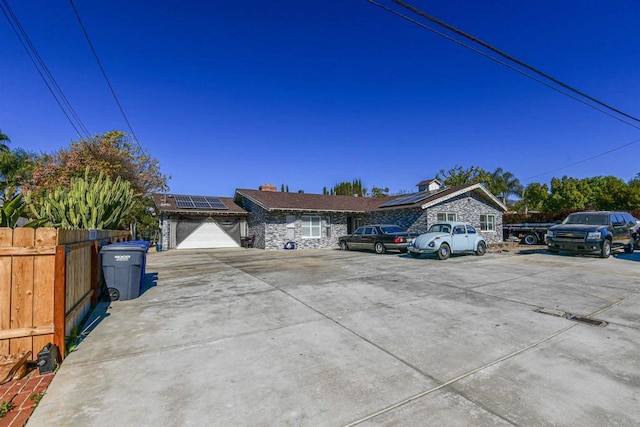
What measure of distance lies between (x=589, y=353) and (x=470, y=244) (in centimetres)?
1136

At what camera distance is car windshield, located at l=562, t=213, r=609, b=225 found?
13716 mm

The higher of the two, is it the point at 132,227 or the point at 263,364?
the point at 132,227

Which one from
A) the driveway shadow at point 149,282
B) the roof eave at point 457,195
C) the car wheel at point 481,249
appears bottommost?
the driveway shadow at point 149,282

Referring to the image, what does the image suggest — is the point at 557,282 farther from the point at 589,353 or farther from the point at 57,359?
the point at 57,359

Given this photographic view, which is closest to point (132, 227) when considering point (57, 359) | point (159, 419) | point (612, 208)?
point (57, 359)

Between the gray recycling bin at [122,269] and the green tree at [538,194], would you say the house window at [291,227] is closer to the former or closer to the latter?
the gray recycling bin at [122,269]

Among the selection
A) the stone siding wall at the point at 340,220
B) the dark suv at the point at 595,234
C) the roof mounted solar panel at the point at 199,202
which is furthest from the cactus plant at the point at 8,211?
the dark suv at the point at 595,234

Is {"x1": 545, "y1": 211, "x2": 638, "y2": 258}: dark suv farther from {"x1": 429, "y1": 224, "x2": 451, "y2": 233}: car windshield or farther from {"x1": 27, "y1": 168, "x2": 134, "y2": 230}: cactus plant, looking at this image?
{"x1": 27, "y1": 168, "x2": 134, "y2": 230}: cactus plant

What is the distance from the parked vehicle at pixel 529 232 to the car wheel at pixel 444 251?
10.7 m

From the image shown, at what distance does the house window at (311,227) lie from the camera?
2181 cm

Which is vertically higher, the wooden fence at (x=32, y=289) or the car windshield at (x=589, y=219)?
the car windshield at (x=589, y=219)

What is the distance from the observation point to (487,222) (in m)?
22.6

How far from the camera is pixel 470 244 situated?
14375mm

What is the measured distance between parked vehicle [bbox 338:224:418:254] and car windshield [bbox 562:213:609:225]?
7.30 metres
